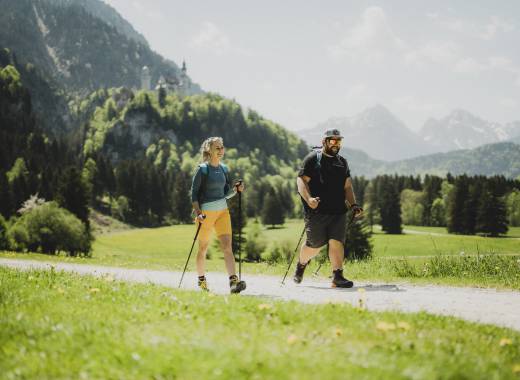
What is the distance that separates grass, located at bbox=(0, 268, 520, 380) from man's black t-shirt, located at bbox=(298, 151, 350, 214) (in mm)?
3731

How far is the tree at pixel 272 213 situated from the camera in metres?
144

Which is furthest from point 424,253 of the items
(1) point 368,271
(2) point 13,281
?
(2) point 13,281

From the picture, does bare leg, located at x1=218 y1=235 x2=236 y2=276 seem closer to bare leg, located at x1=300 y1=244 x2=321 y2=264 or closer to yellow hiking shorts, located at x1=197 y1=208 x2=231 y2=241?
yellow hiking shorts, located at x1=197 y1=208 x2=231 y2=241

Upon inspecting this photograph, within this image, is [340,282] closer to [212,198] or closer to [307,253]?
[307,253]

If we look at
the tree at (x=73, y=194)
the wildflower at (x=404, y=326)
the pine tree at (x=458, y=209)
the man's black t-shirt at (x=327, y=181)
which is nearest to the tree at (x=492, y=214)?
the pine tree at (x=458, y=209)

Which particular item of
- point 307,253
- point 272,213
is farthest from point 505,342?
point 272,213

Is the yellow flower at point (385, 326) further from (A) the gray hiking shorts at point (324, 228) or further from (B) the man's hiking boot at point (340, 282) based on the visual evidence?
(A) the gray hiking shorts at point (324, 228)

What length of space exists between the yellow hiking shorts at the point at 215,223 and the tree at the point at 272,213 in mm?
133138

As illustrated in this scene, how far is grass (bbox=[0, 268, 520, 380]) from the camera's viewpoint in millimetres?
4316

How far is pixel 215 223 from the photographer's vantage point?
1022 cm

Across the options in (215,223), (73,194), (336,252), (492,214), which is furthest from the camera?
(492,214)

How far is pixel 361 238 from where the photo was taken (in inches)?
1658

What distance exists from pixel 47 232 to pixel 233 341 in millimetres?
48963

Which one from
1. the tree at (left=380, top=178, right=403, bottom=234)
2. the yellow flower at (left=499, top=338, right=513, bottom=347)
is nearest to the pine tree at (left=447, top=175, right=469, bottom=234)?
the tree at (left=380, top=178, right=403, bottom=234)
